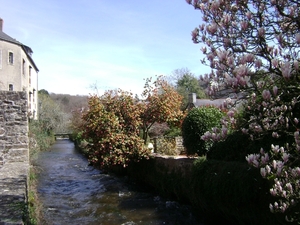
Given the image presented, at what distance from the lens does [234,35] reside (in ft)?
9.18

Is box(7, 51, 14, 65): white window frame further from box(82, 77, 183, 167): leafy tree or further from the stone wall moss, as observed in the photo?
the stone wall moss

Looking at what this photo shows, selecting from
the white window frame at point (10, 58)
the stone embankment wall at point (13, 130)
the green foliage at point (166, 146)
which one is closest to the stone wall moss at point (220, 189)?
the green foliage at point (166, 146)

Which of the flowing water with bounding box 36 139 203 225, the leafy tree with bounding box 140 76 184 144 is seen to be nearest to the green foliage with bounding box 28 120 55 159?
the flowing water with bounding box 36 139 203 225

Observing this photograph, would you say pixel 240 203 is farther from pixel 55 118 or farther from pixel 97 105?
pixel 55 118

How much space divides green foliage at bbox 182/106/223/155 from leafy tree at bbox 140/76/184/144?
260 centimetres

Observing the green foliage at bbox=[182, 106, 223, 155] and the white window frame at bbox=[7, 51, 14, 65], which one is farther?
the white window frame at bbox=[7, 51, 14, 65]

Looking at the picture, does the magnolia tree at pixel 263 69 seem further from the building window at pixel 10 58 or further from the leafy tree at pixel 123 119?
the building window at pixel 10 58

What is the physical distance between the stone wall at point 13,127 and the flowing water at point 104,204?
166 centimetres

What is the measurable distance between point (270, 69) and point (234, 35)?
483mm

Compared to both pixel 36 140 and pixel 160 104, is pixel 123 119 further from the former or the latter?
pixel 36 140

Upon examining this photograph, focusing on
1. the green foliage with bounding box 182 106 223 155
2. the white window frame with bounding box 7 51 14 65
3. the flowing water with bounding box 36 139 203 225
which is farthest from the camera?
the white window frame with bounding box 7 51 14 65

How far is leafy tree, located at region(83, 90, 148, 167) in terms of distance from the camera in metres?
10.8

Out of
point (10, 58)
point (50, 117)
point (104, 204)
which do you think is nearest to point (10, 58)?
point (10, 58)

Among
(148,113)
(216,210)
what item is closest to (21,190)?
(216,210)
